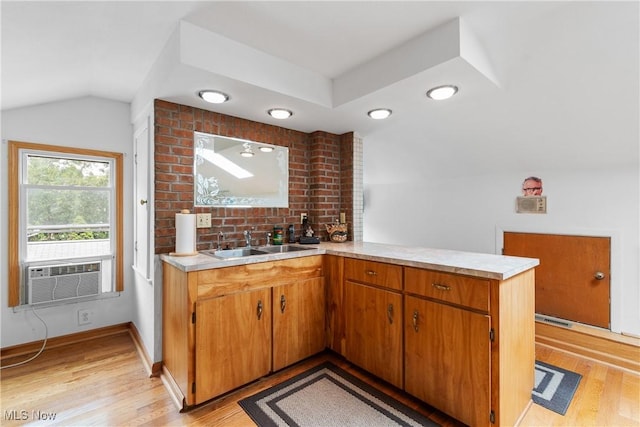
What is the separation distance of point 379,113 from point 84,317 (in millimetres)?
3111

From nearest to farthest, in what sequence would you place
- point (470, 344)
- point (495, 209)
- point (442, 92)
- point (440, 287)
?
point (470, 344), point (440, 287), point (442, 92), point (495, 209)

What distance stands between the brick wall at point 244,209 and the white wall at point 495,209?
2.47ft

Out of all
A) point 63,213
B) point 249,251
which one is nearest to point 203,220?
point 249,251

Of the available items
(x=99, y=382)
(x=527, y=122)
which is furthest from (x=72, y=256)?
(x=527, y=122)

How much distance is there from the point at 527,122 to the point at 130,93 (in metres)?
3.31

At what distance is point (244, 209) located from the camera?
8.47ft

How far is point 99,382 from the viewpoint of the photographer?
2008 millimetres

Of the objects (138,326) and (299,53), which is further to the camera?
(138,326)

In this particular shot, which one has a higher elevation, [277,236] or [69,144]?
[69,144]

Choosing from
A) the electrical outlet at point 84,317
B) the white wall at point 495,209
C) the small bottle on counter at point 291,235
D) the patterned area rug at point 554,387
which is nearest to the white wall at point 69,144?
the electrical outlet at point 84,317

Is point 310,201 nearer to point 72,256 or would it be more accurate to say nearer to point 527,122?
point 527,122

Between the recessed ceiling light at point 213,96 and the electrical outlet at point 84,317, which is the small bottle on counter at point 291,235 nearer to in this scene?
the recessed ceiling light at point 213,96

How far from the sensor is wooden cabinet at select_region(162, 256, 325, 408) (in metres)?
1.73

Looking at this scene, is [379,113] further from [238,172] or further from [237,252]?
[237,252]
